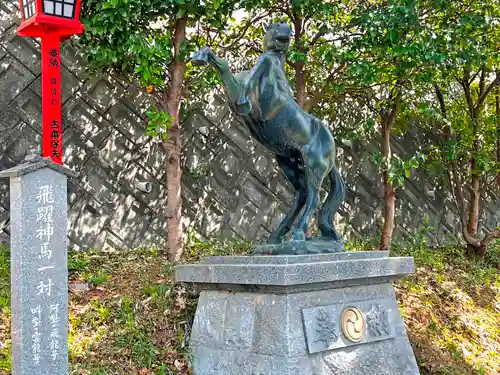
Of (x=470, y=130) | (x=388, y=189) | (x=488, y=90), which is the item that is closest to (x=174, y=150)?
(x=388, y=189)

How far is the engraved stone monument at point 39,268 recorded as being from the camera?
3598 mm

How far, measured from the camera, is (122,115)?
726 centimetres

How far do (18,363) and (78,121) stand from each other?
155 inches

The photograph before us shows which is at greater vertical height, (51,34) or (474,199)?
(51,34)

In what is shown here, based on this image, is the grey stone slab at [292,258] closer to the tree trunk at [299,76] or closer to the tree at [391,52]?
the tree at [391,52]

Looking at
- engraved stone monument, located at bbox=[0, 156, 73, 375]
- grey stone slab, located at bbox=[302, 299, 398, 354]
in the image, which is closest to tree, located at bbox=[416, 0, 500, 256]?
grey stone slab, located at bbox=[302, 299, 398, 354]

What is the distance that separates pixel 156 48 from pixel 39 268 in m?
2.58

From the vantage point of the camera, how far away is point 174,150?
6352 millimetres

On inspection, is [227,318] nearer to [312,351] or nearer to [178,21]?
[312,351]

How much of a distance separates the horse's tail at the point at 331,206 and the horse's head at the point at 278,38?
1179 mm

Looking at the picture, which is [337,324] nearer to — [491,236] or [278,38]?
[278,38]

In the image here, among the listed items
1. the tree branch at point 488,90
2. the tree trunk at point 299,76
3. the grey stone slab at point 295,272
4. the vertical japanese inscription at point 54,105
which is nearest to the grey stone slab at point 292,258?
the grey stone slab at point 295,272

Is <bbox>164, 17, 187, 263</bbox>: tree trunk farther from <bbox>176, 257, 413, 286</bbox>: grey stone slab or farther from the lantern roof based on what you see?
the lantern roof

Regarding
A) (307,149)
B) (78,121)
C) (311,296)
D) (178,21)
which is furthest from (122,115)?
(311,296)
